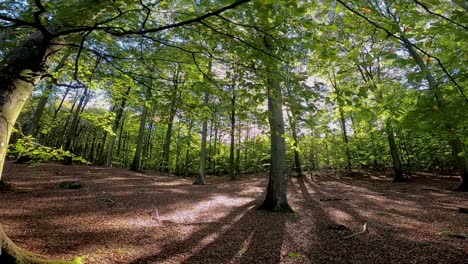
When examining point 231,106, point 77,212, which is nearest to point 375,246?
point 231,106

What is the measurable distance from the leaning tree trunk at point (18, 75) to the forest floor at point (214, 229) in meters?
2.76

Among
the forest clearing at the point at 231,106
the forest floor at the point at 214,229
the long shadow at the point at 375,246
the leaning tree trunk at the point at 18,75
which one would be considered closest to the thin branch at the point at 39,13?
the forest clearing at the point at 231,106

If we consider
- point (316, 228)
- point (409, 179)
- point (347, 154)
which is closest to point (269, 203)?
point (316, 228)

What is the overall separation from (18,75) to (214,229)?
5287 millimetres

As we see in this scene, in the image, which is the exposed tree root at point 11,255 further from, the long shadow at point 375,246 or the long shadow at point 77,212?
the long shadow at point 375,246

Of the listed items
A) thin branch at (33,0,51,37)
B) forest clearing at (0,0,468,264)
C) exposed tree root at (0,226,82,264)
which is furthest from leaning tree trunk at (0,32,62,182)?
exposed tree root at (0,226,82,264)

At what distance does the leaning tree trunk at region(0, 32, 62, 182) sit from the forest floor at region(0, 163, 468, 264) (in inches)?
109

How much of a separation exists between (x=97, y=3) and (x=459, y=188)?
634 inches

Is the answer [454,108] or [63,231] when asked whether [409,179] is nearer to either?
[454,108]

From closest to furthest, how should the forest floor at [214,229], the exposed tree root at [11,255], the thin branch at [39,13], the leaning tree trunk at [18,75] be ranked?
the thin branch at [39,13] → the leaning tree trunk at [18,75] → the exposed tree root at [11,255] → the forest floor at [214,229]

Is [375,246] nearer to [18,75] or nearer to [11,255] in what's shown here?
[11,255]

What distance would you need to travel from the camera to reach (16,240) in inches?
169

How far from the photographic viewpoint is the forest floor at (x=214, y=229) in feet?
15.4

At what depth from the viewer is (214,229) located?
6.46 m
